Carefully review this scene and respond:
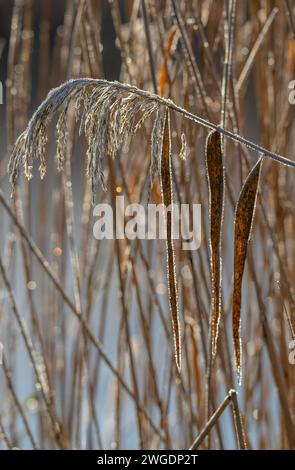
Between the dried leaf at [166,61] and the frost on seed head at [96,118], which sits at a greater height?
the dried leaf at [166,61]

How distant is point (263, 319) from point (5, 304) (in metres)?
0.77

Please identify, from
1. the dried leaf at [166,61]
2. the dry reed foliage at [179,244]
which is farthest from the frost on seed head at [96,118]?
the dried leaf at [166,61]

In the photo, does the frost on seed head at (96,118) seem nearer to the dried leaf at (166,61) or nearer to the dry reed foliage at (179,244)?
the dry reed foliage at (179,244)

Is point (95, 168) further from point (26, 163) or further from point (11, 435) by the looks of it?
point (11, 435)

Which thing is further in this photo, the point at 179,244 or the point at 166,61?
the point at 179,244

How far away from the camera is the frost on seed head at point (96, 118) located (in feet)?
1.91

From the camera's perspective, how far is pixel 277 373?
3.68 ft

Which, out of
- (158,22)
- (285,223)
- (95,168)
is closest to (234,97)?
(158,22)

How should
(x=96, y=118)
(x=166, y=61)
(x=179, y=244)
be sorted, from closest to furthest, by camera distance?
(x=96, y=118)
(x=166, y=61)
(x=179, y=244)

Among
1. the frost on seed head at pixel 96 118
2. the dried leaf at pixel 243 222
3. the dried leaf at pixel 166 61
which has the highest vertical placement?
the dried leaf at pixel 166 61

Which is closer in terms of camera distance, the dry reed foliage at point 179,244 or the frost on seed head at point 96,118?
the frost on seed head at point 96,118

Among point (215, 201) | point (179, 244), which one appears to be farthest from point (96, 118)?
point (179, 244)

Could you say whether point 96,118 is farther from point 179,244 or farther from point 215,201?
point 179,244

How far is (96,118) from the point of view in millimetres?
598
